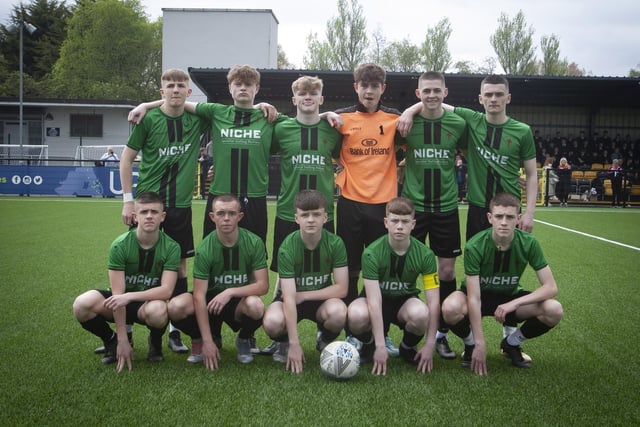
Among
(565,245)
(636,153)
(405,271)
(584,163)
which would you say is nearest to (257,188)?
(405,271)

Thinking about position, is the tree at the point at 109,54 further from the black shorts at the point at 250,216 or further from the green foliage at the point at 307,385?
the green foliage at the point at 307,385

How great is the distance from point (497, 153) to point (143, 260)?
2.43 metres

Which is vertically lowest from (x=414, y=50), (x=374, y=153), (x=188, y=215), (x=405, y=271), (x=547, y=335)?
(x=547, y=335)

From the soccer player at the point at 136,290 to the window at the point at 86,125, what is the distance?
24.9m

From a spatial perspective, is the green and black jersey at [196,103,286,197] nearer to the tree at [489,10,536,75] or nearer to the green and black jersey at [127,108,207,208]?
the green and black jersey at [127,108,207,208]

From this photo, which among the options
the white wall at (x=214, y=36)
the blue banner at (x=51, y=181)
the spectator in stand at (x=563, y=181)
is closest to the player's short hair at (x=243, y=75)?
the blue banner at (x=51, y=181)

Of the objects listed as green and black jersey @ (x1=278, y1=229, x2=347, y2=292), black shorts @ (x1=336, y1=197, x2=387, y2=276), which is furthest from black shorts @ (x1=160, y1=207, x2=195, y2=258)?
black shorts @ (x1=336, y1=197, x2=387, y2=276)

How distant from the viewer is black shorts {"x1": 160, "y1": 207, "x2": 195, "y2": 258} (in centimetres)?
377

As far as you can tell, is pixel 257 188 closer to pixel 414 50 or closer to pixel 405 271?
pixel 405 271

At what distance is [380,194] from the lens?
372 centimetres

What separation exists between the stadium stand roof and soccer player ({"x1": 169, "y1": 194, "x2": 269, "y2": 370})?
14.8m

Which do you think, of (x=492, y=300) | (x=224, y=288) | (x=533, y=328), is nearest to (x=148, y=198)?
(x=224, y=288)

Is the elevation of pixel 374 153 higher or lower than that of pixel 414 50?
lower

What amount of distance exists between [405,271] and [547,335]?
139 centimetres
